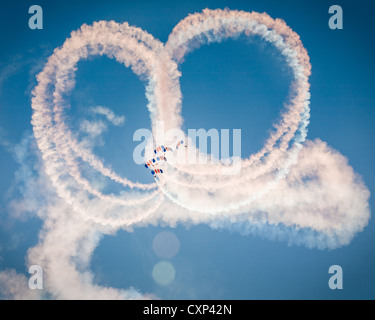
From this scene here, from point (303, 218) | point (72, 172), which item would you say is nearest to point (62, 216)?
point (72, 172)

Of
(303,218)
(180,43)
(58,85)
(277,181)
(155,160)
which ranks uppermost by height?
(180,43)
